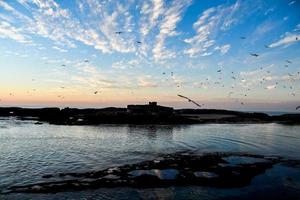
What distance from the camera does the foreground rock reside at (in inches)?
786

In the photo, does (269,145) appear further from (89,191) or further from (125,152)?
(89,191)

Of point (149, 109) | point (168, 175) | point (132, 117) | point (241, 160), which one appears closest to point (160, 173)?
point (168, 175)

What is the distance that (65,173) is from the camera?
75.4 ft

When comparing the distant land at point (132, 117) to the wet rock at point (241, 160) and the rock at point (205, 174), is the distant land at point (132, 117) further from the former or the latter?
the rock at point (205, 174)

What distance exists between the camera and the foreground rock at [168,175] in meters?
20.0

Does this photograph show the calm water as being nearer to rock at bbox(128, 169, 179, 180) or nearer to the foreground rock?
the foreground rock

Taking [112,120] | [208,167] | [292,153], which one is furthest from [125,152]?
[112,120]

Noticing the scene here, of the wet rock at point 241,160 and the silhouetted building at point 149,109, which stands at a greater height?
the silhouetted building at point 149,109

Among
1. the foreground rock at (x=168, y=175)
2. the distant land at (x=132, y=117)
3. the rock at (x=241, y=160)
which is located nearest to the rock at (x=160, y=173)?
the foreground rock at (x=168, y=175)

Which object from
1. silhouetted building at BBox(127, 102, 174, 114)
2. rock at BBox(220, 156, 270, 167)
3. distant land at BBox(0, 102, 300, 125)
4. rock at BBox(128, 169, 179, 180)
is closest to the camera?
rock at BBox(128, 169, 179, 180)

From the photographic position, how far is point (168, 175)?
2292cm

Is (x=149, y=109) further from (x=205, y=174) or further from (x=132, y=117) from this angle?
(x=205, y=174)

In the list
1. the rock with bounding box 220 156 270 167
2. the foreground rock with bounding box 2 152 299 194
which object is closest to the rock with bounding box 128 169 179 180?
the foreground rock with bounding box 2 152 299 194

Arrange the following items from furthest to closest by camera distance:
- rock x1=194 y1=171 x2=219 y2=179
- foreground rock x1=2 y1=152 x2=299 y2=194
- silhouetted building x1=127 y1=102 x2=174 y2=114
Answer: silhouetted building x1=127 y1=102 x2=174 y2=114
rock x1=194 y1=171 x2=219 y2=179
foreground rock x1=2 y1=152 x2=299 y2=194
